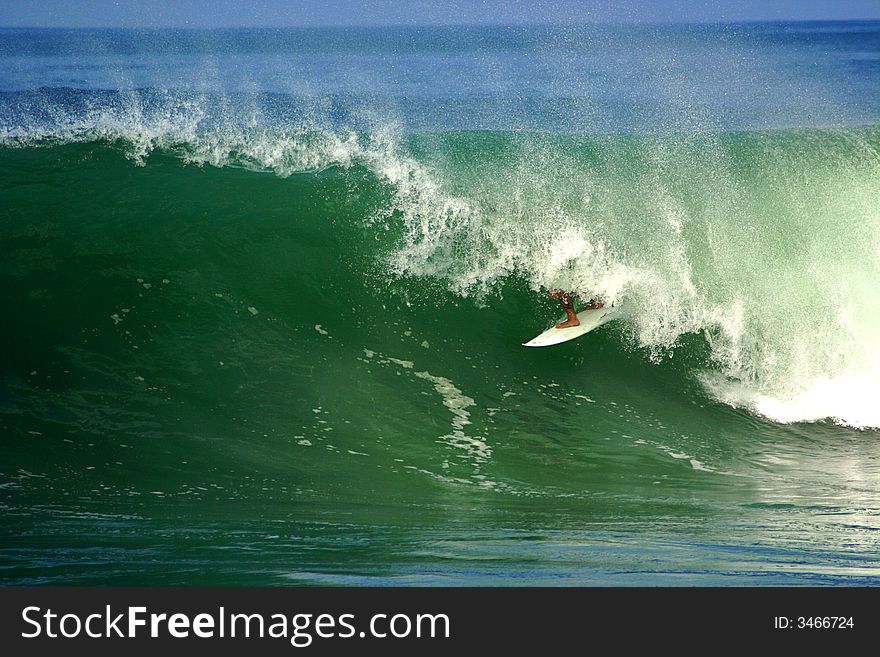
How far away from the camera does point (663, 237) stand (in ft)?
31.4

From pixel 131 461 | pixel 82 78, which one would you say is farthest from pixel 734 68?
pixel 131 461

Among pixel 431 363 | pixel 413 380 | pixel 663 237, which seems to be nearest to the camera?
pixel 413 380

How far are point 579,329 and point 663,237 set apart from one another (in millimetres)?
1952

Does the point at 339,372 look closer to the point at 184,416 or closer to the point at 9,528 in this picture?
the point at 184,416

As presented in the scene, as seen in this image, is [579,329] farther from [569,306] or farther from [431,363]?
[431,363]

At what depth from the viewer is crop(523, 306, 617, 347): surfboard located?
324 inches

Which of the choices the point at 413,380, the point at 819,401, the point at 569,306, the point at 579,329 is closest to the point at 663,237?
the point at 569,306

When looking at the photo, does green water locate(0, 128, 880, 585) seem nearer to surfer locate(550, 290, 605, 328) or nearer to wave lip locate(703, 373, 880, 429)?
wave lip locate(703, 373, 880, 429)

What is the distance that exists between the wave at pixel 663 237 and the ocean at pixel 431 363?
0.13ft

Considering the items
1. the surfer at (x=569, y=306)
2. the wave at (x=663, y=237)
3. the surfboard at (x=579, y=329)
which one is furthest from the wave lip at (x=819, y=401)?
the surfer at (x=569, y=306)

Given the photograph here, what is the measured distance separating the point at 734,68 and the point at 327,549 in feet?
81.6

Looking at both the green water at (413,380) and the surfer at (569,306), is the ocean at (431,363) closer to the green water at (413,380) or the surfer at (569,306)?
the green water at (413,380)

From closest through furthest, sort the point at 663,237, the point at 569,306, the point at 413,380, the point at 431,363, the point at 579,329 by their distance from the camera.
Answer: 1. the point at 413,380
2. the point at 431,363
3. the point at 579,329
4. the point at 569,306
5. the point at 663,237

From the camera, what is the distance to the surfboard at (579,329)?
324 inches
